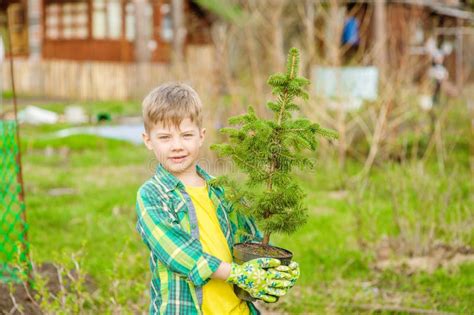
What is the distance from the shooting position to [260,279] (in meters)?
2.68

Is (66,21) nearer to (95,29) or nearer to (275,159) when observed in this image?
(95,29)

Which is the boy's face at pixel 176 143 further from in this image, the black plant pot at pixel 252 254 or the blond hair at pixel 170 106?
the black plant pot at pixel 252 254

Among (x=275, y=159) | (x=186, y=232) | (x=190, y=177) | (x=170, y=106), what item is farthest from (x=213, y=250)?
(x=170, y=106)

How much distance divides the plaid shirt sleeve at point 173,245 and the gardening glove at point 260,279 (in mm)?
99

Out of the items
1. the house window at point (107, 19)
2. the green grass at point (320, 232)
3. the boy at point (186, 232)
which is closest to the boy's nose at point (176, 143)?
the boy at point (186, 232)

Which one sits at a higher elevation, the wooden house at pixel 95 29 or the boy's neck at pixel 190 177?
the wooden house at pixel 95 29

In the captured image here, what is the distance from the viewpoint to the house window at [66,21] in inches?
1017

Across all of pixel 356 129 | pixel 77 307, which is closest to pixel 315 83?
pixel 356 129

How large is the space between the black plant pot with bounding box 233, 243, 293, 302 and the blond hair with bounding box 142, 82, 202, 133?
481mm

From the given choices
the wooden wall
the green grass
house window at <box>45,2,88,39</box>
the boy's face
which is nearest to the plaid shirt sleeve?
the boy's face

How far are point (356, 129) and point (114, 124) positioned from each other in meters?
6.47

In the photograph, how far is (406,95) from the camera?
9.07m

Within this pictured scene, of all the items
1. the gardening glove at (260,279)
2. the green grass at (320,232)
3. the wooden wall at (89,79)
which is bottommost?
the green grass at (320,232)

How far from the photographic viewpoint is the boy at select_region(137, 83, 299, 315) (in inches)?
106
